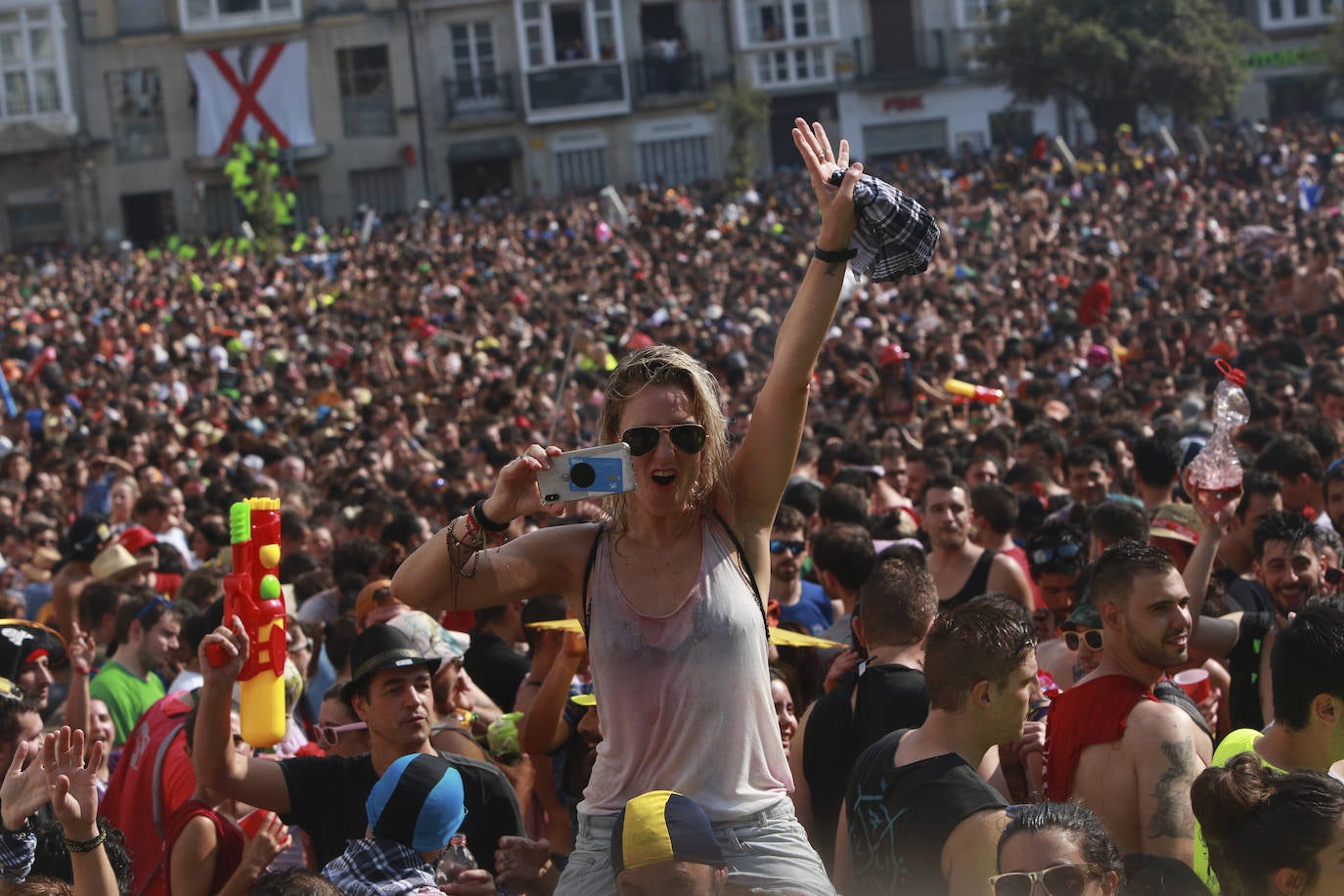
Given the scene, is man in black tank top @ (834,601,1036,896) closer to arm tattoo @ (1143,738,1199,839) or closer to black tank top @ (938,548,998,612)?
arm tattoo @ (1143,738,1199,839)

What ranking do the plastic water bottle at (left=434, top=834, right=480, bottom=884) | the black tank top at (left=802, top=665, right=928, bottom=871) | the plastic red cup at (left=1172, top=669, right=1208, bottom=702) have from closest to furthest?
the plastic water bottle at (left=434, top=834, right=480, bottom=884), the black tank top at (left=802, top=665, right=928, bottom=871), the plastic red cup at (left=1172, top=669, right=1208, bottom=702)

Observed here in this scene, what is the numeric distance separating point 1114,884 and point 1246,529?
3.41 meters

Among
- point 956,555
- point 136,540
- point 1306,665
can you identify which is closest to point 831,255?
point 1306,665

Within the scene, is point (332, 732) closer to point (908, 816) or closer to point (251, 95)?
point (908, 816)

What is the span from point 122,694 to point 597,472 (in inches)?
140

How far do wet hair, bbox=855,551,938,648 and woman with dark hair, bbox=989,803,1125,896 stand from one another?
4.33ft

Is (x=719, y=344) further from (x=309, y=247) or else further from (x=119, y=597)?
(x=309, y=247)

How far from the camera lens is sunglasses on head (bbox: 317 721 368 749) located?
178 inches

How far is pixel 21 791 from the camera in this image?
3416 mm

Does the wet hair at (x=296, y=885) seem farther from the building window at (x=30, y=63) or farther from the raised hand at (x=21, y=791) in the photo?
the building window at (x=30, y=63)

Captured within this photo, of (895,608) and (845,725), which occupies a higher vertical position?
(895,608)

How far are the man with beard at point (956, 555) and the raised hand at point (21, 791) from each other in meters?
3.20


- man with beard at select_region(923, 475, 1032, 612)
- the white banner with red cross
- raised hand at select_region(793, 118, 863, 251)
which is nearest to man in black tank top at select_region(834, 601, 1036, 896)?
raised hand at select_region(793, 118, 863, 251)

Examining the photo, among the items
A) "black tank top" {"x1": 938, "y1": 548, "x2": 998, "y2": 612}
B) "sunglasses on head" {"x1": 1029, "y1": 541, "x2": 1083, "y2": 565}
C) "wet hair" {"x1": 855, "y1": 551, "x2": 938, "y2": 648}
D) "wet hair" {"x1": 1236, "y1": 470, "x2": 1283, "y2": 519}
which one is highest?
"wet hair" {"x1": 855, "y1": 551, "x2": 938, "y2": 648}
